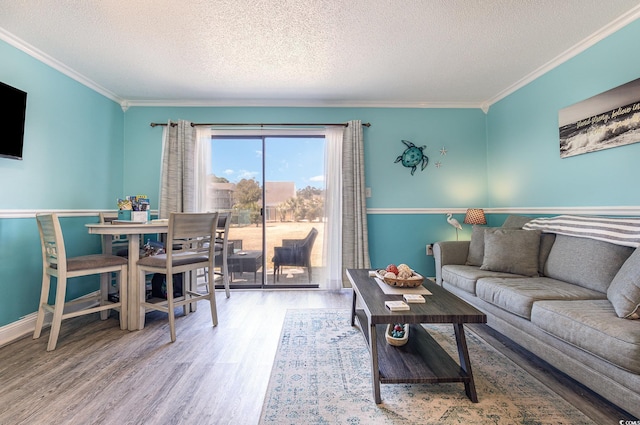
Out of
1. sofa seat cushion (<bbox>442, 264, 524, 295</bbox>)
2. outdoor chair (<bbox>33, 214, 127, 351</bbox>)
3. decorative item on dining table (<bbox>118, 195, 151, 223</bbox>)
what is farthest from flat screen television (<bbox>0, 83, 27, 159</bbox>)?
sofa seat cushion (<bbox>442, 264, 524, 295</bbox>)

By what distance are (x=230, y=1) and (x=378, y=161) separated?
233 cm

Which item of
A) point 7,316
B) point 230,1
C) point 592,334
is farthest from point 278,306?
point 230,1

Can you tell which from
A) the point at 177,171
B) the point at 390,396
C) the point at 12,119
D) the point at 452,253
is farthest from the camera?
the point at 177,171

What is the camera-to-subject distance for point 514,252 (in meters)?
2.33

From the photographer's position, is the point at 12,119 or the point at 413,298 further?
the point at 12,119

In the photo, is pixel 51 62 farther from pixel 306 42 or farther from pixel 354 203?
pixel 354 203

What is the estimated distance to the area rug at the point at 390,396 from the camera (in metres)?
1.28

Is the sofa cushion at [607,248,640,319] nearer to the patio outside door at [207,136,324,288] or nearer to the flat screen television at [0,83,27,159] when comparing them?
the patio outside door at [207,136,324,288]

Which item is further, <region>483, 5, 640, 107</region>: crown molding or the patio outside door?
the patio outside door

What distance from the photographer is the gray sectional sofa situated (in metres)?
1.27

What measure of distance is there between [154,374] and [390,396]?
54.9 inches

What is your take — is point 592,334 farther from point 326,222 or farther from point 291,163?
point 291,163

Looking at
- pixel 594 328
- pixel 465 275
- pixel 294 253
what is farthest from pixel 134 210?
pixel 594 328

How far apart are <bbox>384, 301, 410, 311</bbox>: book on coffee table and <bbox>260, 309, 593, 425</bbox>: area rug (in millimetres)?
468
